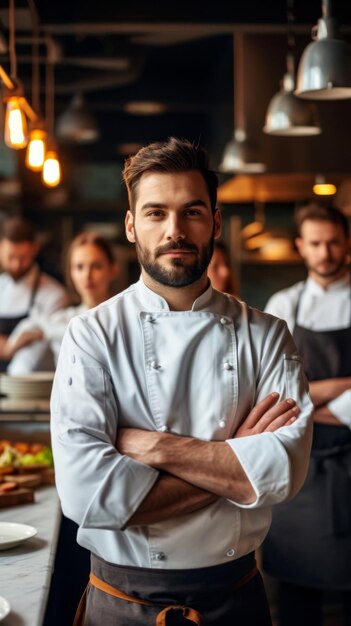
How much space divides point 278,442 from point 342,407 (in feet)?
5.34

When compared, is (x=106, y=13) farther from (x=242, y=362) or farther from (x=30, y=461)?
(x=242, y=362)

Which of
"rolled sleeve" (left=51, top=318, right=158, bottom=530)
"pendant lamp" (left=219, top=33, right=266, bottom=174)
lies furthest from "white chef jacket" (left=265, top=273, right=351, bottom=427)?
"rolled sleeve" (left=51, top=318, right=158, bottom=530)

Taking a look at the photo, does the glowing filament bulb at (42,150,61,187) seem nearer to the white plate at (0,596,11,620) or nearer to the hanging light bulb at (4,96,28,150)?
the hanging light bulb at (4,96,28,150)

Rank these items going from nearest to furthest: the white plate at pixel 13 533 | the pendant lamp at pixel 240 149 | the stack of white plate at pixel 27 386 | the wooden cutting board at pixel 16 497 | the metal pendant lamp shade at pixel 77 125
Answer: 1. the white plate at pixel 13 533
2. the wooden cutting board at pixel 16 497
3. the stack of white plate at pixel 27 386
4. the pendant lamp at pixel 240 149
5. the metal pendant lamp shade at pixel 77 125

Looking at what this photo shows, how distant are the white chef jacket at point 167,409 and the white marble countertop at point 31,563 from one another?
0.18 m

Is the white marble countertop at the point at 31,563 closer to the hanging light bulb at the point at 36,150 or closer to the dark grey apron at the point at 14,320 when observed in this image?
the hanging light bulb at the point at 36,150

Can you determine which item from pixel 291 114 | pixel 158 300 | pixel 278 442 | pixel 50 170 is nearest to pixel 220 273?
pixel 291 114

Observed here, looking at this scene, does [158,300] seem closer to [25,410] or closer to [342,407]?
[342,407]

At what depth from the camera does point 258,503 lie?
202cm

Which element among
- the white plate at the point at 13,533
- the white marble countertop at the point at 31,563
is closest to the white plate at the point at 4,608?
the white marble countertop at the point at 31,563

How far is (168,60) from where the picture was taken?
873cm

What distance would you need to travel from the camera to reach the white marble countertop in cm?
198

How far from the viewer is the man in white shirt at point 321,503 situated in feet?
11.9

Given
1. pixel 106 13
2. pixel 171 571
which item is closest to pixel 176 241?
pixel 171 571
